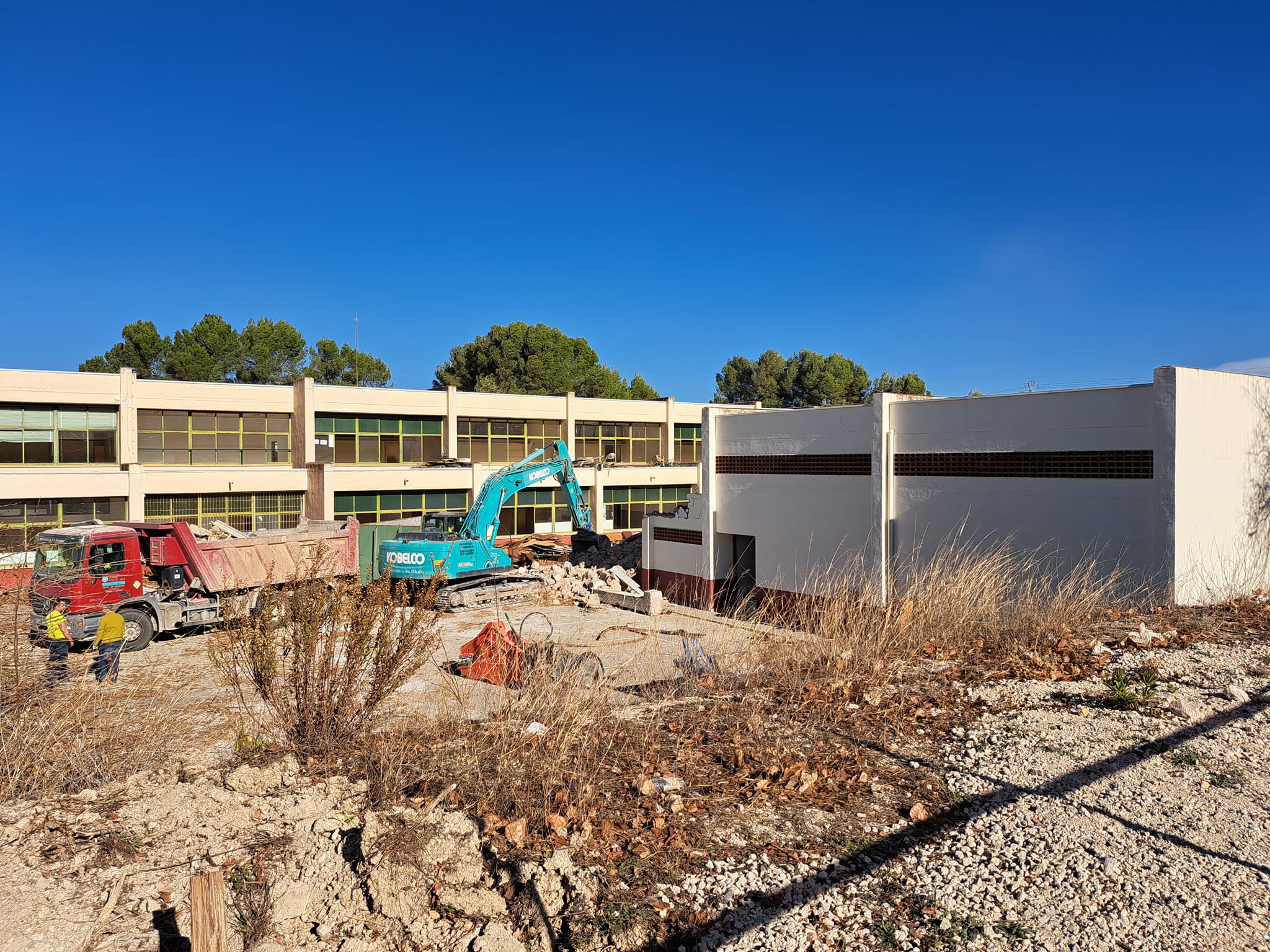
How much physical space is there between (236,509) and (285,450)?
3307 mm

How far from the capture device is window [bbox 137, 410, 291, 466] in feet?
103

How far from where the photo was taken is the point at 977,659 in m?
8.83

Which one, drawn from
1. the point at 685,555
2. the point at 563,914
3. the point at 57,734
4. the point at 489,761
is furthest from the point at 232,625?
the point at 685,555

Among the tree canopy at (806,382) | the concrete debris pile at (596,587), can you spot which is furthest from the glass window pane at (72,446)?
the tree canopy at (806,382)

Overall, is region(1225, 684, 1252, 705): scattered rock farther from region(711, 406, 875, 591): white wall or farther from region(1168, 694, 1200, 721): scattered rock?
region(711, 406, 875, 591): white wall

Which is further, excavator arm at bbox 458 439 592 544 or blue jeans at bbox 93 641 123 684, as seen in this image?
excavator arm at bbox 458 439 592 544

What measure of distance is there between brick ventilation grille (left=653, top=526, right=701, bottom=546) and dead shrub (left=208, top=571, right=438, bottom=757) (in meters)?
20.4

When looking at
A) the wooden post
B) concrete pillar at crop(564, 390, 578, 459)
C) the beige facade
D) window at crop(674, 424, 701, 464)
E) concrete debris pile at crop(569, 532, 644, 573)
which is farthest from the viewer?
window at crop(674, 424, 701, 464)

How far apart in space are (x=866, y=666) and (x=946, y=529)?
1238cm

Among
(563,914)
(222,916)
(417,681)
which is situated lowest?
(417,681)

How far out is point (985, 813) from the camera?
205 inches

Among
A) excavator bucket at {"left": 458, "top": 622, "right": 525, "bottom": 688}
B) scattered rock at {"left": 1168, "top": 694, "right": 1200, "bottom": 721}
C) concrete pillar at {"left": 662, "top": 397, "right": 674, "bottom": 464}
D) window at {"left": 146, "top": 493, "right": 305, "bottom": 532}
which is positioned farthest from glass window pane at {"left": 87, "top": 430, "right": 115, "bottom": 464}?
scattered rock at {"left": 1168, "top": 694, "right": 1200, "bottom": 721}

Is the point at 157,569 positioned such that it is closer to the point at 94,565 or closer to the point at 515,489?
the point at 94,565

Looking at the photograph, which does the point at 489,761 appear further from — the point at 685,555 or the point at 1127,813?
the point at 685,555
